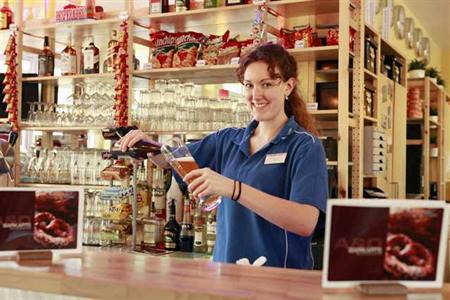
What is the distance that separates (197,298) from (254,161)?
2.89 ft

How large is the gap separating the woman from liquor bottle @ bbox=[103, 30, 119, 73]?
85.9 inches

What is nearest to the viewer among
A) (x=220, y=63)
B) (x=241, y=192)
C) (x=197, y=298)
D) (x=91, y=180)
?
(x=197, y=298)

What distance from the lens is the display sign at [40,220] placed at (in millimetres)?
1576

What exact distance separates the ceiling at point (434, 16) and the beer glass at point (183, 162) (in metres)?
6.52

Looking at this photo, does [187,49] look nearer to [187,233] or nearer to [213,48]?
[213,48]

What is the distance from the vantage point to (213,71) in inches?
158

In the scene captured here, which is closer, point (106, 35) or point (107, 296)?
point (107, 296)

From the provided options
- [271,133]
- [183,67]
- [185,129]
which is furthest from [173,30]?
[271,133]

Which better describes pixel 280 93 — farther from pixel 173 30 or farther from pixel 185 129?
pixel 173 30

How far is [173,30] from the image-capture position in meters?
4.39

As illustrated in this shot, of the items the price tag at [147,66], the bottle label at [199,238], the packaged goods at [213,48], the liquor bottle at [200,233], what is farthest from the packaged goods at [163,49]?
the bottle label at [199,238]

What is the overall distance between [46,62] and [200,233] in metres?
1.98

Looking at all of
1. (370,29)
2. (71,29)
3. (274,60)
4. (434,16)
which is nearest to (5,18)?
(71,29)

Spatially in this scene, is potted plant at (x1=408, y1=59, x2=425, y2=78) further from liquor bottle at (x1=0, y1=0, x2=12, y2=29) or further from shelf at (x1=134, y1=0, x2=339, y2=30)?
liquor bottle at (x1=0, y1=0, x2=12, y2=29)
